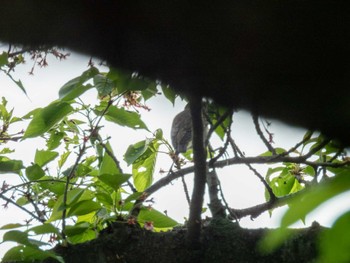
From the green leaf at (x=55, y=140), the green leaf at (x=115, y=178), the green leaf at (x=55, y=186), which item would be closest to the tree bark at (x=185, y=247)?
the green leaf at (x=115, y=178)

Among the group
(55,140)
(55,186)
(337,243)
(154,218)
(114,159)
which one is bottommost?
(337,243)

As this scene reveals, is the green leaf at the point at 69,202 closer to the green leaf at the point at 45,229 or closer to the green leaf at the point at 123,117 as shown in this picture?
the green leaf at the point at 45,229

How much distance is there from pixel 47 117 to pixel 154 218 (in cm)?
40

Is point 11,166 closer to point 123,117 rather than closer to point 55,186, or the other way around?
point 55,186

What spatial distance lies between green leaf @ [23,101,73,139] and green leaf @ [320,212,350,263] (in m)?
1.32

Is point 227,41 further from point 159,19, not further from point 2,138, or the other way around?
point 2,138

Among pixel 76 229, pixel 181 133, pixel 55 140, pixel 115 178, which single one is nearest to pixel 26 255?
pixel 76 229

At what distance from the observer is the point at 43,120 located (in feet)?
5.11

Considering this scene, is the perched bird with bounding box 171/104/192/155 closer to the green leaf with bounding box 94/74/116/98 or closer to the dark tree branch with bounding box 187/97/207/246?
the green leaf with bounding box 94/74/116/98

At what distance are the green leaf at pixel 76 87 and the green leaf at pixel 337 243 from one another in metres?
1.20

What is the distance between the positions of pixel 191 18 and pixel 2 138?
1870 mm

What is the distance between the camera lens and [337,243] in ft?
0.95

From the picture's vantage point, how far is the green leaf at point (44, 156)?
182 cm

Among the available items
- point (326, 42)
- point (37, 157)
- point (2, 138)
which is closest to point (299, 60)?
point (326, 42)
